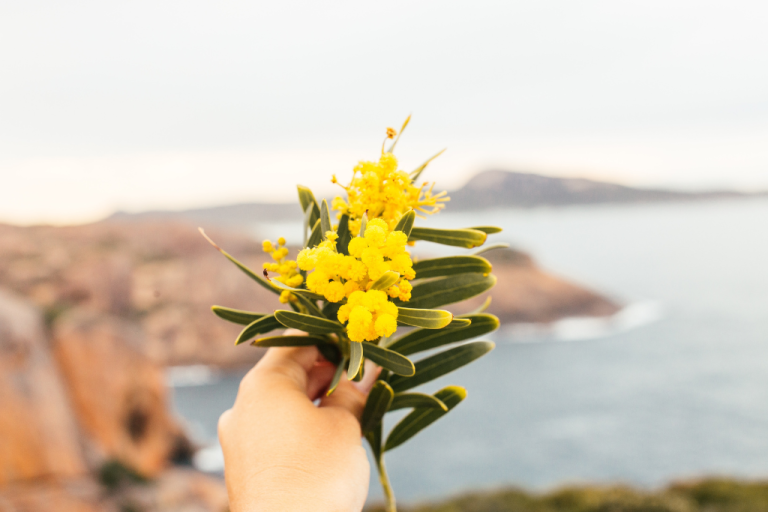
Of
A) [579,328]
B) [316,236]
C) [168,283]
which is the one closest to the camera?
[316,236]

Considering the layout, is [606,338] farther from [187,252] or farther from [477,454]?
[187,252]

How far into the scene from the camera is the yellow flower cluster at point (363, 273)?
792 mm

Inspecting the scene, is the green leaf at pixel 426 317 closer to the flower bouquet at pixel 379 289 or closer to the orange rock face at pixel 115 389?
the flower bouquet at pixel 379 289

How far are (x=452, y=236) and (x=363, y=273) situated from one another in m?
0.37

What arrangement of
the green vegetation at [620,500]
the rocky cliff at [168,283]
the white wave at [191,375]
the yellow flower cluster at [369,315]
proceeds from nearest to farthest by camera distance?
the yellow flower cluster at [369,315] < the green vegetation at [620,500] < the rocky cliff at [168,283] < the white wave at [191,375]

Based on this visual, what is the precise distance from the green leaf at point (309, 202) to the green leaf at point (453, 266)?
0.31m

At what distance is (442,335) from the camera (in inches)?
47.6

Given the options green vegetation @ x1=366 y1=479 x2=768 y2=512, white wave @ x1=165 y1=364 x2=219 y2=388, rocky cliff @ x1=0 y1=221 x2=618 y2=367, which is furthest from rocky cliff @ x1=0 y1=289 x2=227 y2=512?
white wave @ x1=165 y1=364 x2=219 y2=388

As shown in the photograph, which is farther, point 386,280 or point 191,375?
point 191,375

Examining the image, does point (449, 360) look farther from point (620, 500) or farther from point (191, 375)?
point (191, 375)

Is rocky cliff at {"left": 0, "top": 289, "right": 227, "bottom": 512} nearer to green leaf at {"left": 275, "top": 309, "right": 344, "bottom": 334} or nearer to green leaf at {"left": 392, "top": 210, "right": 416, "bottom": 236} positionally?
green leaf at {"left": 275, "top": 309, "right": 344, "bottom": 334}

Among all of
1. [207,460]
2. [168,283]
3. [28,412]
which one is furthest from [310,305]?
[168,283]

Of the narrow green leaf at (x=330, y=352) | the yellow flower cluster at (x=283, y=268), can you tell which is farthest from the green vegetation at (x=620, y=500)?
the yellow flower cluster at (x=283, y=268)

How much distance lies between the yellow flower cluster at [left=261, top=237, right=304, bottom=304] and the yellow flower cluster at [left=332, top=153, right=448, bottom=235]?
0.53 ft
